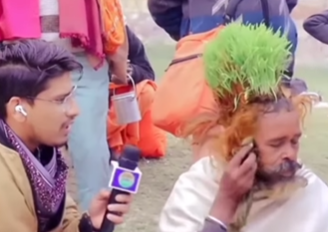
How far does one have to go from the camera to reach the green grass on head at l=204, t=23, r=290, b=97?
2.31 m

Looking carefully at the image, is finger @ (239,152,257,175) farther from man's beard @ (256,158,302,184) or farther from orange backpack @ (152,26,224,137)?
orange backpack @ (152,26,224,137)

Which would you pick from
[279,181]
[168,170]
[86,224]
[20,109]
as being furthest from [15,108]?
[168,170]

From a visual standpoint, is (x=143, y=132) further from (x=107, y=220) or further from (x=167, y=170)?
(x=107, y=220)

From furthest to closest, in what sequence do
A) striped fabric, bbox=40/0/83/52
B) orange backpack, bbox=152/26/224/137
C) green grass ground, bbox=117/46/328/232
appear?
green grass ground, bbox=117/46/328/232, striped fabric, bbox=40/0/83/52, orange backpack, bbox=152/26/224/137

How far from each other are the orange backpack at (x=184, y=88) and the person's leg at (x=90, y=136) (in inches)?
15.7

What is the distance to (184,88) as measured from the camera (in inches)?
124

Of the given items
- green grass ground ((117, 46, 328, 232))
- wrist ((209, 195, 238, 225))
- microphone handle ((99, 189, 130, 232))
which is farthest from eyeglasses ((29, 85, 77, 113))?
green grass ground ((117, 46, 328, 232))

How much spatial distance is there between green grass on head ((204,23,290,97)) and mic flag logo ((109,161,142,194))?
38 centimetres

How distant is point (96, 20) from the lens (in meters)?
3.48

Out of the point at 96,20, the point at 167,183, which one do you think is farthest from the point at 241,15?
the point at 167,183

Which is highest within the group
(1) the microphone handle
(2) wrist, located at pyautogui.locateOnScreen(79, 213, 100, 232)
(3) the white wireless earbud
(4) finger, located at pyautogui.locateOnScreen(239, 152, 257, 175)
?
(3) the white wireless earbud

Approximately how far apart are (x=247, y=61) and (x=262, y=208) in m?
0.41

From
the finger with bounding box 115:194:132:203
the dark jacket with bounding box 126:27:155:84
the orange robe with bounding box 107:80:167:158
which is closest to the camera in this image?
the finger with bounding box 115:194:132:203

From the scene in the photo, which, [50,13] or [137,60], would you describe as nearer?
[50,13]
